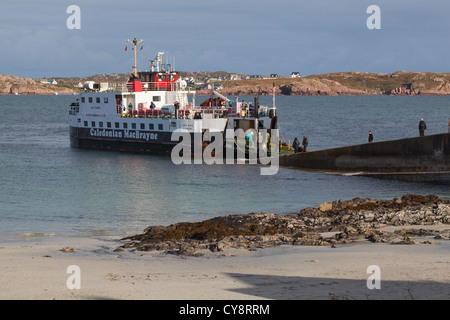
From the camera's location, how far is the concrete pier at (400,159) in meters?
42.1

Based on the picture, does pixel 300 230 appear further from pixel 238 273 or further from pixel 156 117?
pixel 156 117

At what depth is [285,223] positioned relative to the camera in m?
25.8

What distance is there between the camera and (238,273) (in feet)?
57.4

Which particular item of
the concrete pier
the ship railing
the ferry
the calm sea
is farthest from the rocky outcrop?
the ship railing

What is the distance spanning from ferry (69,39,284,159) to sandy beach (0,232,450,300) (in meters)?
34.9

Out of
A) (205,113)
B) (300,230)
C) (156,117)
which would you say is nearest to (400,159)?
(205,113)

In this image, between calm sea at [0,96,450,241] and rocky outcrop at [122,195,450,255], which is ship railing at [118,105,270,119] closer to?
calm sea at [0,96,450,241]

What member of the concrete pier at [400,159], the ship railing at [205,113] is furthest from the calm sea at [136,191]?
the ship railing at [205,113]

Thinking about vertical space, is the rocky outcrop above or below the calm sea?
above

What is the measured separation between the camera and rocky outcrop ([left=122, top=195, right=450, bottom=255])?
21.9m

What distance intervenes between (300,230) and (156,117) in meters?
38.5

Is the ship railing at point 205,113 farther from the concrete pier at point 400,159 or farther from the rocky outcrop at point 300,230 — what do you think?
the rocky outcrop at point 300,230

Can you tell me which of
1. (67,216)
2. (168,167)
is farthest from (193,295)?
(168,167)
